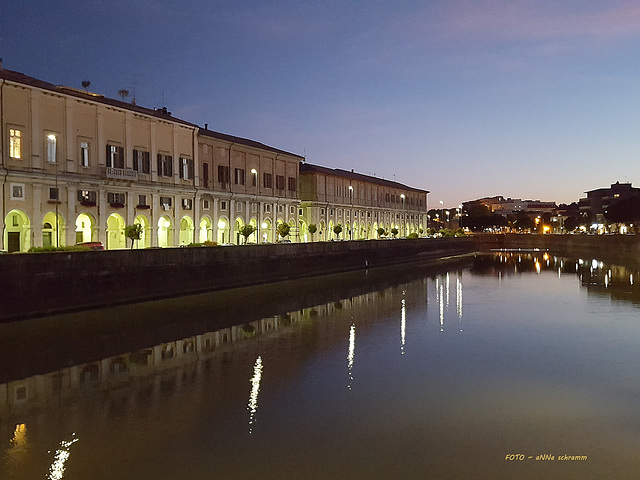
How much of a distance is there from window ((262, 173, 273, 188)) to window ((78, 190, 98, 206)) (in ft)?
78.5

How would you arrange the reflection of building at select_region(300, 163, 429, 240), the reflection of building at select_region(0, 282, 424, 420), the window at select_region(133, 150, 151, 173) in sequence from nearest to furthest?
1. the reflection of building at select_region(0, 282, 424, 420)
2. the window at select_region(133, 150, 151, 173)
3. the reflection of building at select_region(300, 163, 429, 240)

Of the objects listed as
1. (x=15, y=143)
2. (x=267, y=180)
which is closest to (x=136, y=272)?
(x=15, y=143)

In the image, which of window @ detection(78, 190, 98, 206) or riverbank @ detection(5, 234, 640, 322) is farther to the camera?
window @ detection(78, 190, 98, 206)

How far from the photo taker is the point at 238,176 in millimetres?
Answer: 58531

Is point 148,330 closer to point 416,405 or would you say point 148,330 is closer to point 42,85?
point 416,405

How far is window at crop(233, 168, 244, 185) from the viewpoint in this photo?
5803 centimetres

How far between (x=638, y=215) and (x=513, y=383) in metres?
114

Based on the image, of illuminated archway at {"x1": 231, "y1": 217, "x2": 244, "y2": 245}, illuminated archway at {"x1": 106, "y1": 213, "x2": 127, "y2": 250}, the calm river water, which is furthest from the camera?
illuminated archway at {"x1": 231, "y1": 217, "x2": 244, "y2": 245}

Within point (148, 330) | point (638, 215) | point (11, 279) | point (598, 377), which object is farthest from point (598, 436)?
point (638, 215)

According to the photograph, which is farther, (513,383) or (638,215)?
(638,215)

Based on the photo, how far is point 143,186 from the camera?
4516cm

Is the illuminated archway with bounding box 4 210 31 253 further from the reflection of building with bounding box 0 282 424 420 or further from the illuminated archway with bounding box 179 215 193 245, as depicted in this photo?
the reflection of building with bounding box 0 282 424 420

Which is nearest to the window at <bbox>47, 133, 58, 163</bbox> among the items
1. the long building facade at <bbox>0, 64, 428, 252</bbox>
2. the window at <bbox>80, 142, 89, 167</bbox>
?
the long building facade at <bbox>0, 64, 428, 252</bbox>

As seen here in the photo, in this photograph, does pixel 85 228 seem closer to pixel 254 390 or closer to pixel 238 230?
pixel 238 230
